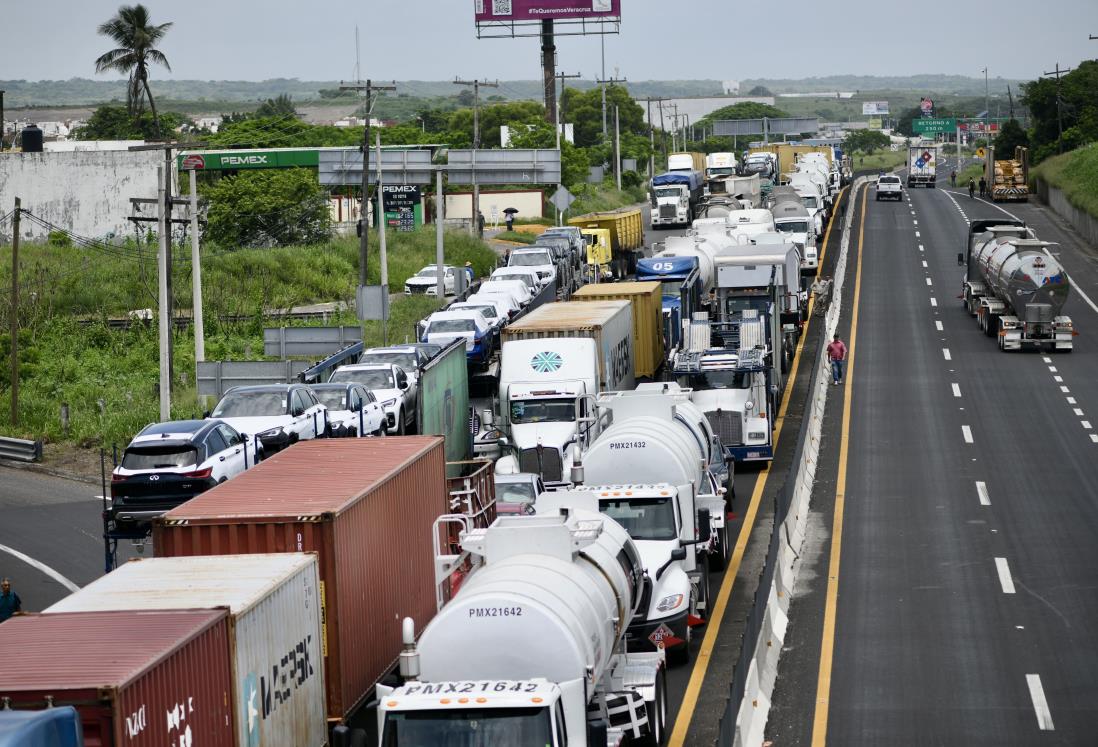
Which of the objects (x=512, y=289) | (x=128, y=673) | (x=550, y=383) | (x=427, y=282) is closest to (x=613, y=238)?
(x=427, y=282)

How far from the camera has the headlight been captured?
20750 millimetres

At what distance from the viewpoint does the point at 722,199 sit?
81625mm

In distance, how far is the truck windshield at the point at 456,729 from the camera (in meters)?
12.8

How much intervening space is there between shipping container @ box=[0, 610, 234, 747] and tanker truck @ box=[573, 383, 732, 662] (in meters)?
7.97

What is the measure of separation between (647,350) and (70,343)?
2200cm

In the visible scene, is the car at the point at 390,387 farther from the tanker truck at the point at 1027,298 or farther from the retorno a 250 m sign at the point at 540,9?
the retorno a 250 m sign at the point at 540,9

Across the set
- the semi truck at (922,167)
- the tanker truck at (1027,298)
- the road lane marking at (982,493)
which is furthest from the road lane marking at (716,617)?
the semi truck at (922,167)

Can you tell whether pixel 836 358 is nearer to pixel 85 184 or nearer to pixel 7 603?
pixel 7 603

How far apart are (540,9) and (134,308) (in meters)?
64.0

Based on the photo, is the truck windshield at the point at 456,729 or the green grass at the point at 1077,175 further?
the green grass at the point at 1077,175

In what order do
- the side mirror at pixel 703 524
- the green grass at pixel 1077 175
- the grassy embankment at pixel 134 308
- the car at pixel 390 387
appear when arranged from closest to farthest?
the side mirror at pixel 703 524
the car at pixel 390 387
the grassy embankment at pixel 134 308
the green grass at pixel 1077 175

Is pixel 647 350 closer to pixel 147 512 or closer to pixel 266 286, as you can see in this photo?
pixel 147 512

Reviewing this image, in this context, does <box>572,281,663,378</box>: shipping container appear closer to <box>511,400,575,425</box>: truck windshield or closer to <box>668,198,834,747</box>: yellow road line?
<box>668,198,834,747</box>: yellow road line

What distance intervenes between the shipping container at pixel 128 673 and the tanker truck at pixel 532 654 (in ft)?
4.81
